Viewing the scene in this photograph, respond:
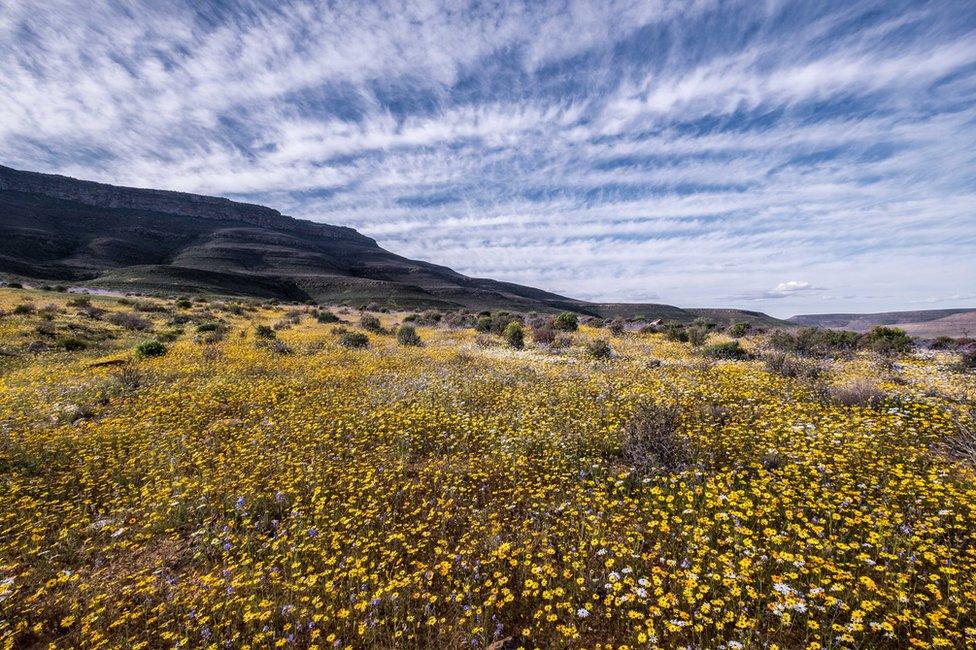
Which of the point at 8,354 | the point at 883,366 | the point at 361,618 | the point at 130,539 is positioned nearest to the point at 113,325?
the point at 8,354

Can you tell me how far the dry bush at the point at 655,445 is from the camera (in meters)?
6.48

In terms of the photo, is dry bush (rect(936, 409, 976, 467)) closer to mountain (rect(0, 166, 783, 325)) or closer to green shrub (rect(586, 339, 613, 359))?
green shrub (rect(586, 339, 613, 359))

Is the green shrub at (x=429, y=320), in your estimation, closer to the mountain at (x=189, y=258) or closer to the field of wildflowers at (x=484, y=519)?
the field of wildflowers at (x=484, y=519)

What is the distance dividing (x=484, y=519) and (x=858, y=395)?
9139mm

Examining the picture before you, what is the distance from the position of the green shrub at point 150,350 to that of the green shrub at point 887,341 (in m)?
31.1

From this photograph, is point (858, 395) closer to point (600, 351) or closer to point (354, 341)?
point (600, 351)

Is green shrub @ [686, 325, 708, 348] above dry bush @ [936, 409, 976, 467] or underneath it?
above

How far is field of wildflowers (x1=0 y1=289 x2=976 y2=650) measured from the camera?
3830 mm

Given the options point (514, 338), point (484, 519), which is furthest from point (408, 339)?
point (484, 519)

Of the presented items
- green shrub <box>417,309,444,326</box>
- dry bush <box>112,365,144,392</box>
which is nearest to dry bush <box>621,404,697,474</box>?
dry bush <box>112,365,144,392</box>

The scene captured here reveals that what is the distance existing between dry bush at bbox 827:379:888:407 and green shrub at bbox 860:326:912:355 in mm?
13076

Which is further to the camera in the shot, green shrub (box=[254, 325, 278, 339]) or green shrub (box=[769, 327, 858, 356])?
green shrub (box=[254, 325, 278, 339])

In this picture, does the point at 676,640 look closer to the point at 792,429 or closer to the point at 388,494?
the point at 388,494

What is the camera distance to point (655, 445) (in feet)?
22.4
